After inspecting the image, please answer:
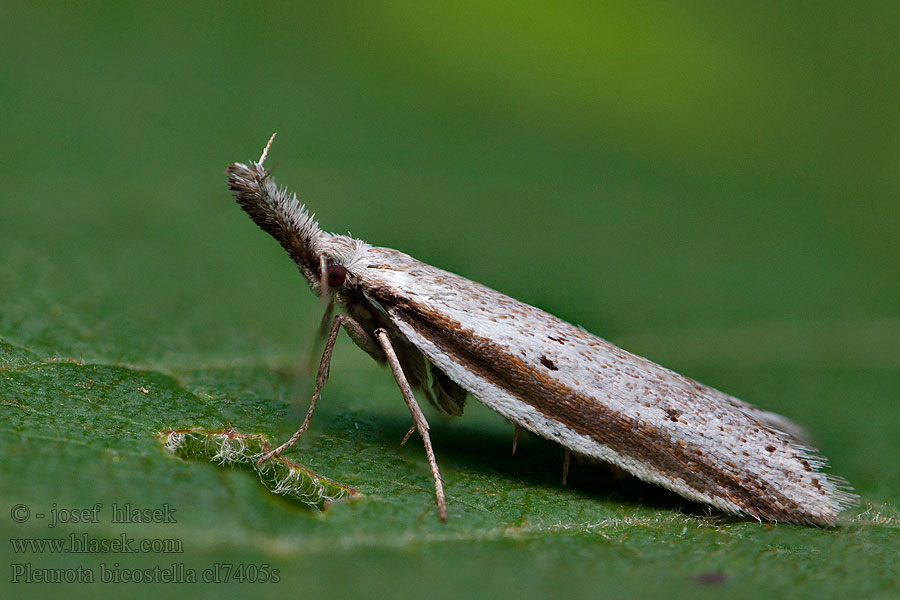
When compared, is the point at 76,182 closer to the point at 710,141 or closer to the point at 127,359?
the point at 127,359

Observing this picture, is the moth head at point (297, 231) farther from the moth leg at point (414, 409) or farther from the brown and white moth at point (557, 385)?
the moth leg at point (414, 409)

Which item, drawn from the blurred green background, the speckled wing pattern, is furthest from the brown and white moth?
the blurred green background

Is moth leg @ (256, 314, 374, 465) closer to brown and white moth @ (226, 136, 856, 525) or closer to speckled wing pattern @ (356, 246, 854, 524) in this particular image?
brown and white moth @ (226, 136, 856, 525)

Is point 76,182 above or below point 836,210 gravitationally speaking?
below

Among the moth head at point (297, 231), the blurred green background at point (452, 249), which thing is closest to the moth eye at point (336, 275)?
the moth head at point (297, 231)

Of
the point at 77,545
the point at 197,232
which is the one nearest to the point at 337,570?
the point at 77,545

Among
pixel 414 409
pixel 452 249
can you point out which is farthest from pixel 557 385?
pixel 452 249

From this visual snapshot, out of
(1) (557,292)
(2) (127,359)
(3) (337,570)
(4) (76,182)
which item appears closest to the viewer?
(3) (337,570)
